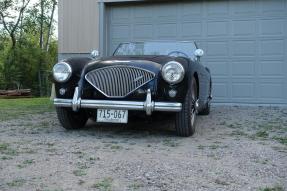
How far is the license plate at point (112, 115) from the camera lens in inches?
211

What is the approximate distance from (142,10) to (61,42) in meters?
2.32

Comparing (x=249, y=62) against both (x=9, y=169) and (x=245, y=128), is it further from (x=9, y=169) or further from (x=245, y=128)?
(x=9, y=169)

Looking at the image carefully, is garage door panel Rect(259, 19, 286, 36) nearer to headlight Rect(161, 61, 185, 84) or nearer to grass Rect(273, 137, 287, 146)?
grass Rect(273, 137, 287, 146)

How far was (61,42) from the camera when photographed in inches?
470

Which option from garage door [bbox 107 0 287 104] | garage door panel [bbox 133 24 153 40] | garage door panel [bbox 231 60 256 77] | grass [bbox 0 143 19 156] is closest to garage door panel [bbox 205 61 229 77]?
garage door [bbox 107 0 287 104]

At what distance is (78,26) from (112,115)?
680 centimetres

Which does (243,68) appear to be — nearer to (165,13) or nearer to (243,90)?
(243,90)

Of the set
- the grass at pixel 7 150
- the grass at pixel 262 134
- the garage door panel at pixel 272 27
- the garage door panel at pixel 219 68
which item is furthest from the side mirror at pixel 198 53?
the garage door panel at pixel 272 27

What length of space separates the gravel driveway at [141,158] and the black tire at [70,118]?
0.14 metres

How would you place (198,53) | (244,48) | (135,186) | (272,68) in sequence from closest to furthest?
(135,186) < (198,53) < (272,68) < (244,48)

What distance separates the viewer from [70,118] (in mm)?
6008

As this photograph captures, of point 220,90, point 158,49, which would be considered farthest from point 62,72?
point 220,90

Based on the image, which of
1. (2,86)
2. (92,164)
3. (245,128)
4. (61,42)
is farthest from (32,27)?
(92,164)

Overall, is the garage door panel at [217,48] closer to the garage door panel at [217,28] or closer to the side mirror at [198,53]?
the garage door panel at [217,28]
